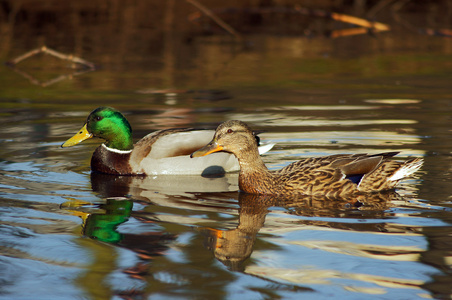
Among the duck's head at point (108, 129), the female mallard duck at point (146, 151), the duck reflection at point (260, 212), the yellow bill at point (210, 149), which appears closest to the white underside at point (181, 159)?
the female mallard duck at point (146, 151)

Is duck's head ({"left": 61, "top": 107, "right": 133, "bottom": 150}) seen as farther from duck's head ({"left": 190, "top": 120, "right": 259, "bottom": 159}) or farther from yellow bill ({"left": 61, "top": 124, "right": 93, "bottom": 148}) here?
duck's head ({"left": 190, "top": 120, "right": 259, "bottom": 159})

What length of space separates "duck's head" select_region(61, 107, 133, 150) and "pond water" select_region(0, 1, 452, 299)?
0.41 m

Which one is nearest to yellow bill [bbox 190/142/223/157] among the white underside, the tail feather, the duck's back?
the duck's back

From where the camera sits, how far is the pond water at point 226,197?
513 cm

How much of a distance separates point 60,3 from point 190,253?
22482 mm

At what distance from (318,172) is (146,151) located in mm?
2395

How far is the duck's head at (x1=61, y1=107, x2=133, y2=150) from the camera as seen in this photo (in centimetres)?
898

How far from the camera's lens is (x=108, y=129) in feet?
29.8

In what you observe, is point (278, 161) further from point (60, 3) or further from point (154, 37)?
point (60, 3)

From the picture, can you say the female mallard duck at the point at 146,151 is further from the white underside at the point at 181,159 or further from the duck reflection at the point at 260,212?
the duck reflection at the point at 260,212

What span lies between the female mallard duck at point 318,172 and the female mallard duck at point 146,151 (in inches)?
48.0

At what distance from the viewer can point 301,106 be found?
40.4 feet

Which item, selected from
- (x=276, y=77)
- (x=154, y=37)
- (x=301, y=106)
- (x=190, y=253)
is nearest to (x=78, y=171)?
(x=190, y=253)

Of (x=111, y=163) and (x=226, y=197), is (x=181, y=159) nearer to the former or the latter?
(x=111, y=163)
